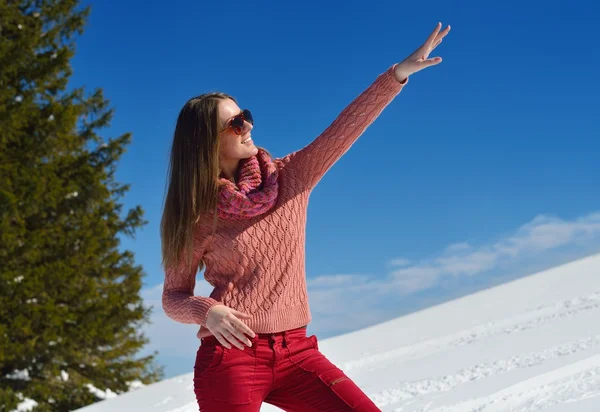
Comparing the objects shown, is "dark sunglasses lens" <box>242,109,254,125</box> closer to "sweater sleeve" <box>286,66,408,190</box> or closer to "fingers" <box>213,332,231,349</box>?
"sweater sleeve" <box>286,66,408,190</box>

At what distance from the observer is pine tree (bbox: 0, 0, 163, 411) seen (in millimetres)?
10141

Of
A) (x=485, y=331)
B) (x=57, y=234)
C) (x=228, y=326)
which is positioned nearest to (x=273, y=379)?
(x=228, y=326)

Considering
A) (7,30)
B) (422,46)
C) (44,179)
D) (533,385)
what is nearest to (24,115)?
(44,179)

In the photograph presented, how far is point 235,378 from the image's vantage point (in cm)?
201

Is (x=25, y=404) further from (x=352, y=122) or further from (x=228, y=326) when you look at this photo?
(x=352, y=122)

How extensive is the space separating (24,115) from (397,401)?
8.48 metres

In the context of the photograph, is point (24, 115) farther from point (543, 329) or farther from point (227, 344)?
point (227, 344)

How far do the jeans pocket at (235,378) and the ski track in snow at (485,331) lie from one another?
16.3 ft

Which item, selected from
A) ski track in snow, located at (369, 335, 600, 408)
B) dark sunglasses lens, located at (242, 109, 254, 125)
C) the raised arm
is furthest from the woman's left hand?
ski track in snow, located at (369, 335, 600, 408)

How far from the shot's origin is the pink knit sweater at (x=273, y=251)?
2.13 metres

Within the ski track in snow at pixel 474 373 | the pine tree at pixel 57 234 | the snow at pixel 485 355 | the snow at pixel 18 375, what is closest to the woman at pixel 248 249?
the snow at pixel 485 355

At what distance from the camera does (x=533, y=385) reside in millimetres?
4348

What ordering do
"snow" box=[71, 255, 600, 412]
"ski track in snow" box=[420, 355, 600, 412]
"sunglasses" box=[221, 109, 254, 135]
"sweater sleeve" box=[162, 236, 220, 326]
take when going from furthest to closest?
1. "snow" box=[71, 255, 600, 412]
2. "ski track in snow" box=[420, 355, 600, 412]
3. "sunglasses" box=[221, 109, 254, 135]
4. "sweater sleeve" box=[162, 236, 220, 326]

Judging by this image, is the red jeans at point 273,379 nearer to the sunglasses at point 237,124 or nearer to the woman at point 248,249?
the woman at point 248,249
